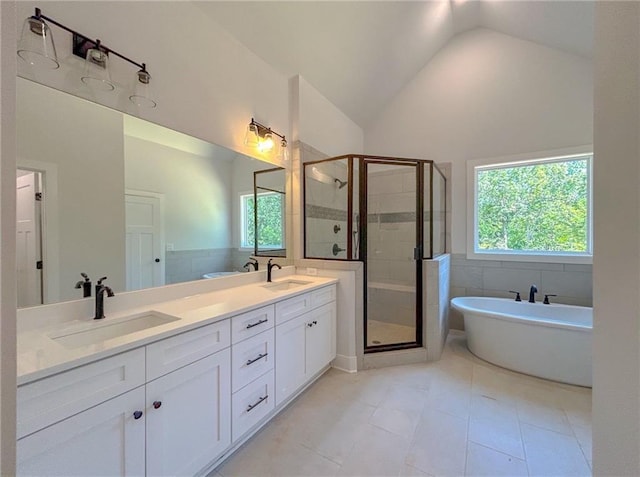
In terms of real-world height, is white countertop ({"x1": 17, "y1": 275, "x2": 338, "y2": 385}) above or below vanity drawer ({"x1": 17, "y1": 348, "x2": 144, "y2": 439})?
above

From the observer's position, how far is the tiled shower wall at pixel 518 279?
2.93 m

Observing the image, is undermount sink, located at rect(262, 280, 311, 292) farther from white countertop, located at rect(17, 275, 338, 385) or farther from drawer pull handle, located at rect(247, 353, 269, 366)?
drawer pull handle, located at rect(247, 353, 269, 366)

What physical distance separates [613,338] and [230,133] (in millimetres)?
2373

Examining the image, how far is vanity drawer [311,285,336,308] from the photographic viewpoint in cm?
225

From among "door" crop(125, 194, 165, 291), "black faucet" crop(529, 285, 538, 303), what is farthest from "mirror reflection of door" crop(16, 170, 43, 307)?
"black faucet" crop(529, 285, 538, 303)

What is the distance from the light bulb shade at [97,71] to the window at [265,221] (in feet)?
3.68

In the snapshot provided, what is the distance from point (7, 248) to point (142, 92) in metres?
1.57

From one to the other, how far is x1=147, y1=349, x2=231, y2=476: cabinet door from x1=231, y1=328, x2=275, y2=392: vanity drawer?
49mm

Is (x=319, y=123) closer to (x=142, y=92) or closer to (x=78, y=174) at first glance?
(x=142, y=92)

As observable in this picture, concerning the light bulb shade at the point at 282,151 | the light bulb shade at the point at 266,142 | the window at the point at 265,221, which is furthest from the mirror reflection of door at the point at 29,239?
the light bulb shade at the point at 282,151

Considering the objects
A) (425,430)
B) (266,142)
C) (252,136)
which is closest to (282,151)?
(266,142)

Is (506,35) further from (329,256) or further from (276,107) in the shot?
(329,256)

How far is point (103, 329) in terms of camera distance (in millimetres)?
1310

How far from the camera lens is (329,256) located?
2.88 meters
